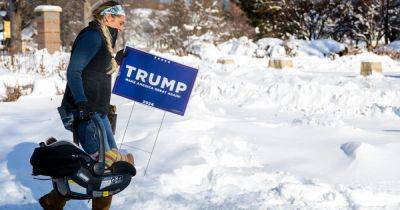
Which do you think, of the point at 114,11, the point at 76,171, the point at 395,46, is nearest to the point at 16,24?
the point at 395,46

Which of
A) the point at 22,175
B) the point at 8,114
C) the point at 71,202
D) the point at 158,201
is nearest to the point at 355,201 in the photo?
the point at 158,201

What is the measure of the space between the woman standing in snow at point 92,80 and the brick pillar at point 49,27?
53.1 feet

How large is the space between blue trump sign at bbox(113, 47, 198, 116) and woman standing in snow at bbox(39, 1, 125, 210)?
2.87 ft

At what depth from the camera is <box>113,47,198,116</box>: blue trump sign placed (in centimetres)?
473

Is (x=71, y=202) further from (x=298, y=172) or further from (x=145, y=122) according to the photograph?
(x=145, y=122)

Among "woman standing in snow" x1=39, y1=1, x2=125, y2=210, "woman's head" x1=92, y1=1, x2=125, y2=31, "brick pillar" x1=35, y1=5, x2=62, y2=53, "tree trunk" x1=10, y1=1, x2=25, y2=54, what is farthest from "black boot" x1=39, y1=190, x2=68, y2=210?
"tree trunk" x1=10, y1=1, x2=25, y2=54

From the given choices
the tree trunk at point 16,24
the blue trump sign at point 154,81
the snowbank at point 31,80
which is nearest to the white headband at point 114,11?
the blue trump sign at point 154,81

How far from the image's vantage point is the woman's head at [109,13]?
3682 millimetres

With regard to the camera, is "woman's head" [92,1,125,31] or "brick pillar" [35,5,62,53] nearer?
"woman's head" [92,1,125,31]

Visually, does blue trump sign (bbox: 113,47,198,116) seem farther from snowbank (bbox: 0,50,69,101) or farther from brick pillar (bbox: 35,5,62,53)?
brick pillar (bbox: 35,5,62,53)

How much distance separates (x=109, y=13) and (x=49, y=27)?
55.6 feet

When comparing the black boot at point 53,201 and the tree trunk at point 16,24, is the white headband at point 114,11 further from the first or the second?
the tree trunk at point 16,24

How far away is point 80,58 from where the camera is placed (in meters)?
3.49

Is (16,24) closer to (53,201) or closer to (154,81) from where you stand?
(154,81)
